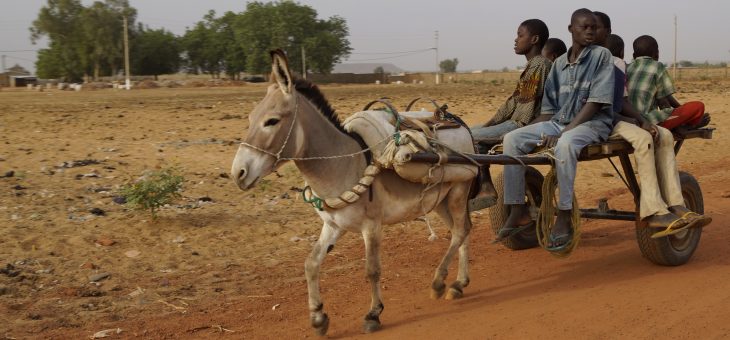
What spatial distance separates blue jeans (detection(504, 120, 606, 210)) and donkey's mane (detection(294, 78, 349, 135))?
6.32 ft

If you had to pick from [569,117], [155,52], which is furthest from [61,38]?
[569,117]

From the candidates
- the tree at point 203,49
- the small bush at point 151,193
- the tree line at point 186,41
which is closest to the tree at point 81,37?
the tree line at point 186,41

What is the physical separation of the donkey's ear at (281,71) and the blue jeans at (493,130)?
8.74ft

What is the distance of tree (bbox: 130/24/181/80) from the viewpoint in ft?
243

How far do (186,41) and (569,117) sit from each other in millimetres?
A: 77647

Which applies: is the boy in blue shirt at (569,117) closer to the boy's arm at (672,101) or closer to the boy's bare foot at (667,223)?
the boy's bare foot at (667,223)

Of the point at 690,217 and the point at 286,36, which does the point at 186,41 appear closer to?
the point at 286,36

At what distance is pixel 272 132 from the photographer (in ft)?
17.3

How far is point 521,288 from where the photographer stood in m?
7.03

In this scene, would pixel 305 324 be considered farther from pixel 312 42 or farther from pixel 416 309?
pixel 312 42

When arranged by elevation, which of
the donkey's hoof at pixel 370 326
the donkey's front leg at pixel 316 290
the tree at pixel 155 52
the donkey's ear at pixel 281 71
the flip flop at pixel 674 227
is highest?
the tree at pixel 155 52

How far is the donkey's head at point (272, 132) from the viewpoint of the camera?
514cm

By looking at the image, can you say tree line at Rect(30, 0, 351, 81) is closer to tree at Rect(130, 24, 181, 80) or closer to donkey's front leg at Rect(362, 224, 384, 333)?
tree at Rect(130, 24, 181, 80)

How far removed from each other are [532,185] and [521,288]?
4.90ft
